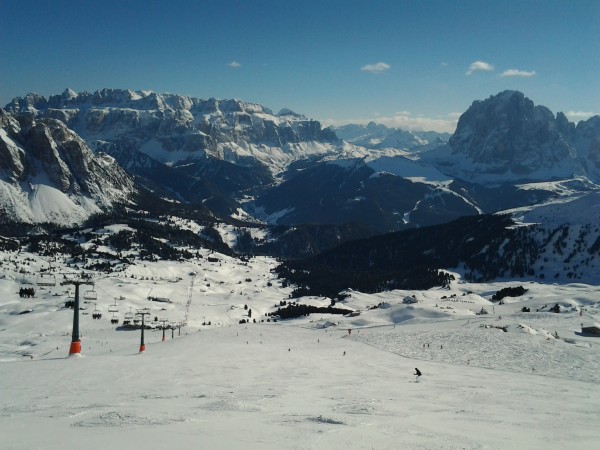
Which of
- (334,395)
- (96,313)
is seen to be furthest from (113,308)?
(334,395)

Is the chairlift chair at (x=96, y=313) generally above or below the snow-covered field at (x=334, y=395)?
below

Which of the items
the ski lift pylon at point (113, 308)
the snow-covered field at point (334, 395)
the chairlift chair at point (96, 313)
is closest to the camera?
the snow-covered field at point (334, 395)

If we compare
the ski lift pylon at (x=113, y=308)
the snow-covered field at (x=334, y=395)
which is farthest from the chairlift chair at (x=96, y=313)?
the snow-covered field at (x=334, y=395)

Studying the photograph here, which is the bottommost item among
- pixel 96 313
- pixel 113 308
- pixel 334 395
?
pixel 113 308

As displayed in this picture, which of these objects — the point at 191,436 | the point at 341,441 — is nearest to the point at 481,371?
the point at 341,441

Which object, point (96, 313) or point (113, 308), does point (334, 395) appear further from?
point (113, 308)

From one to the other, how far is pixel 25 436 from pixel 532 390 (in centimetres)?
2961

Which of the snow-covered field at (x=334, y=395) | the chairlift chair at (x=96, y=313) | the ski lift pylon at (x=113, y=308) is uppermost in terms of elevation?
the snow-covered field at (x=334, y=395)

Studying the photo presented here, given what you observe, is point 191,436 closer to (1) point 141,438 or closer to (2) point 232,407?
(1) point 141,438

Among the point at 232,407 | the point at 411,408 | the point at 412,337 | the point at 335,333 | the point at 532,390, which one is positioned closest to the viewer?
the point at 232,407

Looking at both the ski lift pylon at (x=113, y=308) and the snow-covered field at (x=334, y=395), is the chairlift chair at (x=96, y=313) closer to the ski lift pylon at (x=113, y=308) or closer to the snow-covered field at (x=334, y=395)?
the ski lift pylon at (x=113, y=308)

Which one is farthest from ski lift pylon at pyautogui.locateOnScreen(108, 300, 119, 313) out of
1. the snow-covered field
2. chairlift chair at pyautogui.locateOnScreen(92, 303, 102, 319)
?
the snow-covered field

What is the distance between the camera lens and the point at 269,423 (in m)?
20.4

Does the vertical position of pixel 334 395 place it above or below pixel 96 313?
above
